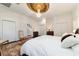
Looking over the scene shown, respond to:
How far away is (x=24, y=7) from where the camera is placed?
48.0 inches

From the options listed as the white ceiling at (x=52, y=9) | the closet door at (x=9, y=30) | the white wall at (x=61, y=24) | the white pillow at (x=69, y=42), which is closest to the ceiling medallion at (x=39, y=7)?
the white ceiling at (x=52, y=9)

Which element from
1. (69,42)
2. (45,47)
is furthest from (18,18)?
(69,42)

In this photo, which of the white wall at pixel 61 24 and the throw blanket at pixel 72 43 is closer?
the throw blanket at pixel 72 43

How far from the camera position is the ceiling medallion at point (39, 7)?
120 cm

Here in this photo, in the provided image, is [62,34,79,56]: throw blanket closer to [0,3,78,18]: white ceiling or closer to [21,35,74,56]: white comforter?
[21,35,74,56]: white comforter

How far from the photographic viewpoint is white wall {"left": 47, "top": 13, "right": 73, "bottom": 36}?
4.03ft

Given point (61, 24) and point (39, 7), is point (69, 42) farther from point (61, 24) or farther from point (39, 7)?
point (39, 7)

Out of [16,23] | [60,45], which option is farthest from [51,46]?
[16,23]

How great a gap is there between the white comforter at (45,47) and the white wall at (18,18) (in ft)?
0.45

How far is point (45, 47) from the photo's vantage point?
3.89ft

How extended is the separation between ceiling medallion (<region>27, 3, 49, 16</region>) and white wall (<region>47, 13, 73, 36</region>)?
0.46 ft

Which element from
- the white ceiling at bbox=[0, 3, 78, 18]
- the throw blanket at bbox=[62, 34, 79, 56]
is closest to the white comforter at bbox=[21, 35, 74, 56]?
the throw blanket at bbox=[62, 34, 79, 56]

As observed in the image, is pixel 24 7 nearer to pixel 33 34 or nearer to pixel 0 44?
pixel 33 34

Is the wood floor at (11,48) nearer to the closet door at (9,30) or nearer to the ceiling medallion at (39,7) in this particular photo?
the closet door at (9,30)
